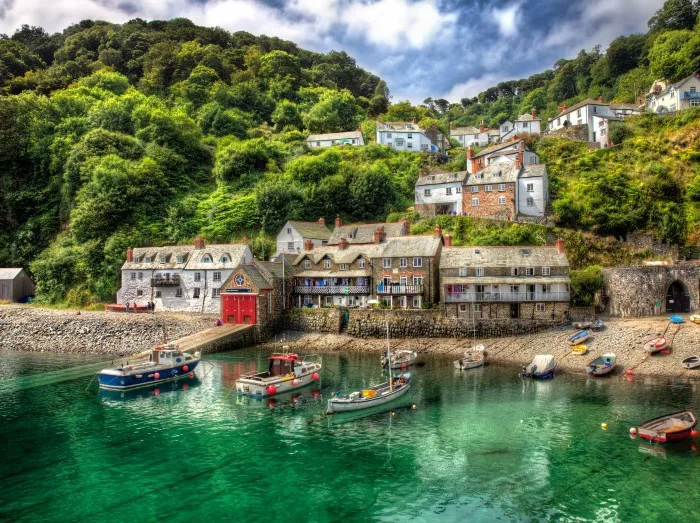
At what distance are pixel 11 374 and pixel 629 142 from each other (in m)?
78.1

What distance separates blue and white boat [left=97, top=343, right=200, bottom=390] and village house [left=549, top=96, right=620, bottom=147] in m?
67.7

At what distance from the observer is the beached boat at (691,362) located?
116 ft

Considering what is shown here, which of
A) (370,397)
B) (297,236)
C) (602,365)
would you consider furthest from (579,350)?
(297,236)

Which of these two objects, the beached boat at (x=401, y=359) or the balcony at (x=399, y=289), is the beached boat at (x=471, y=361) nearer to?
the beached boat at (x=401, y=359)

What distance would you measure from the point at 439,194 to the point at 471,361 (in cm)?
3461

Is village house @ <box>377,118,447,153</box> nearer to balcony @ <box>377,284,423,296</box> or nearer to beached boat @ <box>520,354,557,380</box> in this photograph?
balcony @ <box>377,284,423,296</box>

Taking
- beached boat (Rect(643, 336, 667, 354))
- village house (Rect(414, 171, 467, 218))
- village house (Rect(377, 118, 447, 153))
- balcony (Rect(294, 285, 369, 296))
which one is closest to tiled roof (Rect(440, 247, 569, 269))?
balcony (Rect(294, 285, 369, 296))

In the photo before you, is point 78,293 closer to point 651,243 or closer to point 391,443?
point 391,443

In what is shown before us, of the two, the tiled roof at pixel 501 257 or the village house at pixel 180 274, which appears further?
the village house at pixel 180 274

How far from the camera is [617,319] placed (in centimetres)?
4547

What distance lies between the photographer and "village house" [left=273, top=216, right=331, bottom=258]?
211 feet

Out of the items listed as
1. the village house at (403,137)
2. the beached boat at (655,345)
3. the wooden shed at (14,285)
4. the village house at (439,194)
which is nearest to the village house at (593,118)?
the village house at (403,137)

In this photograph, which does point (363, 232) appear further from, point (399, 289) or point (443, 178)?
point (443, 178)

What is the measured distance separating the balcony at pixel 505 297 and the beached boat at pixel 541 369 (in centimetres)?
1017
